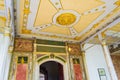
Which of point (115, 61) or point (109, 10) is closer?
point (109, 10)

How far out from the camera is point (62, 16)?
3986 mm

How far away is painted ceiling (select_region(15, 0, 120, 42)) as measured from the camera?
3.37m

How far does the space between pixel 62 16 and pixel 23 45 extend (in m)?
2.27

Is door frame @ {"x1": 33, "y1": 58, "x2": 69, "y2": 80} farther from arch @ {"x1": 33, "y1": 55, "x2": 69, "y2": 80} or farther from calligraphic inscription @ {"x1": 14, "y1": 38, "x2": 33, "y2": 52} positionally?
calligraphic inscription @ {"x1": 14, "y1": 38, "x2": 33, "y2": 52}

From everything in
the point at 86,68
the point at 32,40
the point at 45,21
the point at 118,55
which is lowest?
the point at 86,68

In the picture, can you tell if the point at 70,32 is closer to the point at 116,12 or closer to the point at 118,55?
the point at 116,12

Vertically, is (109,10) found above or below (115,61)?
above

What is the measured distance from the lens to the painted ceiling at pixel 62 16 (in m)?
3.37

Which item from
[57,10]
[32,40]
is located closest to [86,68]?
[32,40]

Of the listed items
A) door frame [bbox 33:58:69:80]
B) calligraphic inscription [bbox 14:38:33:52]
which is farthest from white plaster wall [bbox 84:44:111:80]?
calligraphic inscription [bbox 14:38:33:52]

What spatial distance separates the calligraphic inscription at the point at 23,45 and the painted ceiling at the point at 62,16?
0.91 feet

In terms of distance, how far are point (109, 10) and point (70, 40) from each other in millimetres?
2598

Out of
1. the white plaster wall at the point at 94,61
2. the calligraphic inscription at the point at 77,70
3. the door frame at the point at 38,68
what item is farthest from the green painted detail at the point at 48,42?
the white plaster wall at the point at 94,61

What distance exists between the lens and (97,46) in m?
6.54
